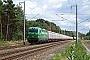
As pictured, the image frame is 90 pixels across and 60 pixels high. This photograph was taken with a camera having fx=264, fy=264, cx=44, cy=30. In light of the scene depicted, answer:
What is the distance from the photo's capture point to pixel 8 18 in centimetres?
8112

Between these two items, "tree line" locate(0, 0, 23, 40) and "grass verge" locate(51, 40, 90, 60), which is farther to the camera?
"tree line" locate(0, 0, 23, 40)

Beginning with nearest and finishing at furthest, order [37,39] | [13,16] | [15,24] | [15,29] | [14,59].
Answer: [14,59] < [37,39] < [13,16] < [15,24] < [15,29]

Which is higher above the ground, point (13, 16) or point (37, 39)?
point (13, 16)

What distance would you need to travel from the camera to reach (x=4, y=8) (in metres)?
81.3

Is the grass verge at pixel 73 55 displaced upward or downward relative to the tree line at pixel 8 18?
downward

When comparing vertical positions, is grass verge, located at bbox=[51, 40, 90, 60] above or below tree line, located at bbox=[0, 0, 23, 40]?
below

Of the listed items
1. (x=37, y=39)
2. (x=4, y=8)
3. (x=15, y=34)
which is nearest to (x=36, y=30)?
(x=37, y=39)

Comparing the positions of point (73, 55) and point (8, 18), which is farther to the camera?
point (8, 18)

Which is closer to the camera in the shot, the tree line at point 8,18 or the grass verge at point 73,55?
the grass verge at point 73,55

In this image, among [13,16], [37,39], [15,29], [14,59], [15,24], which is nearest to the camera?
[14,59]

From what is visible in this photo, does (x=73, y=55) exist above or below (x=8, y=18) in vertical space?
below

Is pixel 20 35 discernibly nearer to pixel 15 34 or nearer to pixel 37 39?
pixel 15 34

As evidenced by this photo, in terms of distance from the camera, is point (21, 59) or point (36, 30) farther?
point (36, 30)

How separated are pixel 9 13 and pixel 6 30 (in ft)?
26.8
